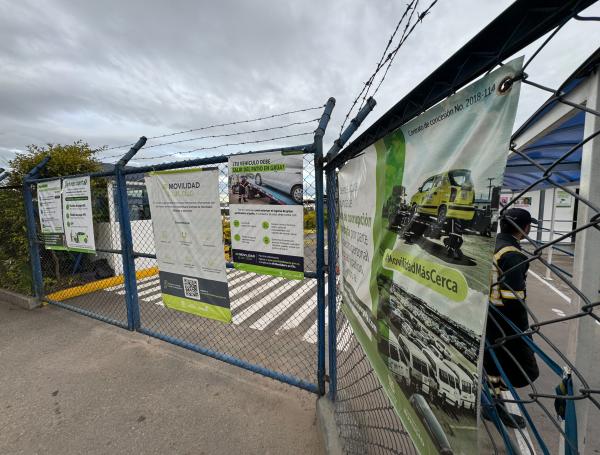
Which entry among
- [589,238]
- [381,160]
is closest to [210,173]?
[381,160]

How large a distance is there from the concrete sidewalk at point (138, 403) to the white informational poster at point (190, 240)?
31.1 inches

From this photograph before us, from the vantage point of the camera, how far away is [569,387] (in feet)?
2.41

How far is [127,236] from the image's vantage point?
138 inches

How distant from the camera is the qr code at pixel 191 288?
2.88m

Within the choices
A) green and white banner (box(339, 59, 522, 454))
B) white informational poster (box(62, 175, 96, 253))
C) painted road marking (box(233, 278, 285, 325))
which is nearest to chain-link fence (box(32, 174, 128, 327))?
white informational poster (box(62, 175, 96, 253))

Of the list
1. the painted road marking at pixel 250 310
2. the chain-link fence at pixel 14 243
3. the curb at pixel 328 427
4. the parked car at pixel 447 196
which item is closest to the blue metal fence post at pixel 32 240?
the chain-link fence at pixel 14 243

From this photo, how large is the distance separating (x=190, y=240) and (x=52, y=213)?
10.3 ft

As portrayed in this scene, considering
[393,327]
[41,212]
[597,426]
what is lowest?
[597,426]

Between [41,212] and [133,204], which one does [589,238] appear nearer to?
[41,212]

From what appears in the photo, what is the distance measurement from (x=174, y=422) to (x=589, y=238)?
9.98 feet

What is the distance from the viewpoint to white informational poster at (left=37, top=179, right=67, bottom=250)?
426 cm

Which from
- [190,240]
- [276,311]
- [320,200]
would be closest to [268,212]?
[320,200]

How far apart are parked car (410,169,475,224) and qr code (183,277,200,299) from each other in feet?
8.15

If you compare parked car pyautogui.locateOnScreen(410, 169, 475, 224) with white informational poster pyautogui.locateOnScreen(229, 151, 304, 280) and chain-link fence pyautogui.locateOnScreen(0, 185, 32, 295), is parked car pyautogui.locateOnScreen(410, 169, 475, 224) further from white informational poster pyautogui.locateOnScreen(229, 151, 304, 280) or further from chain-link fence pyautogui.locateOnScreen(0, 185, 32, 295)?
chain-link fence pyautogui.locateOnScreen(0, 185, 32, 295)
